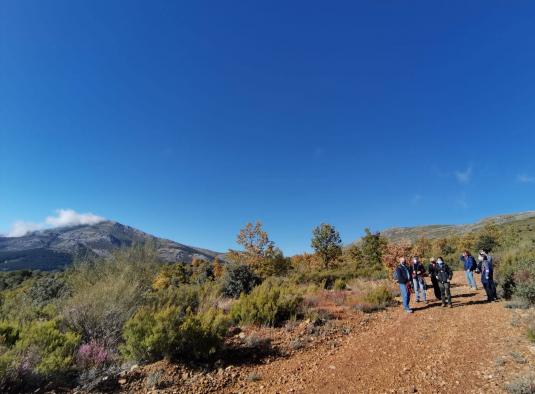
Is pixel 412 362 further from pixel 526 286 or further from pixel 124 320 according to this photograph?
pixel 124 320

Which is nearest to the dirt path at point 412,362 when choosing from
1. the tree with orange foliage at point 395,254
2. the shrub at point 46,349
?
the shrub at point 46,349

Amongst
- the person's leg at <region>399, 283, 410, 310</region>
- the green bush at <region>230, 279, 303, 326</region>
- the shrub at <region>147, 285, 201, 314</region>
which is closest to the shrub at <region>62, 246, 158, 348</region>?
the shrub at <region>147, 285, 201, 314</region>

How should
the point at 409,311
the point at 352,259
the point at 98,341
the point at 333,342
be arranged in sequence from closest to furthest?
the point at 98,341 < the point at 333,342 < the point at 409,311 < the point at 352,259

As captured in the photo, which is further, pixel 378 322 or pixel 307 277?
pixel 307 277

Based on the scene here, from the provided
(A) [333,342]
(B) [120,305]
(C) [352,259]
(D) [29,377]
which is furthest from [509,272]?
(C) [352,259]

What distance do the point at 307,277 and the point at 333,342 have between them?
54.5ft

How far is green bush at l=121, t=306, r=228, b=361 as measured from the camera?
21.0 feet

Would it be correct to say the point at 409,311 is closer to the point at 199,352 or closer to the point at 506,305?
the point at 506,305

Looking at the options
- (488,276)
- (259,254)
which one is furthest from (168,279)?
(488,276)

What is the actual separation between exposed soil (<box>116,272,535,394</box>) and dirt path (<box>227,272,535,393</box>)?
0.02 meters

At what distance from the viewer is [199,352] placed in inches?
256

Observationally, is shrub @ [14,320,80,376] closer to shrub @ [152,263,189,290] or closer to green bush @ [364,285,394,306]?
green bush @ [364,285,394,306]

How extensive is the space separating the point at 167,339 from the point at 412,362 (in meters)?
4.94

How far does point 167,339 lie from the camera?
642 cm
